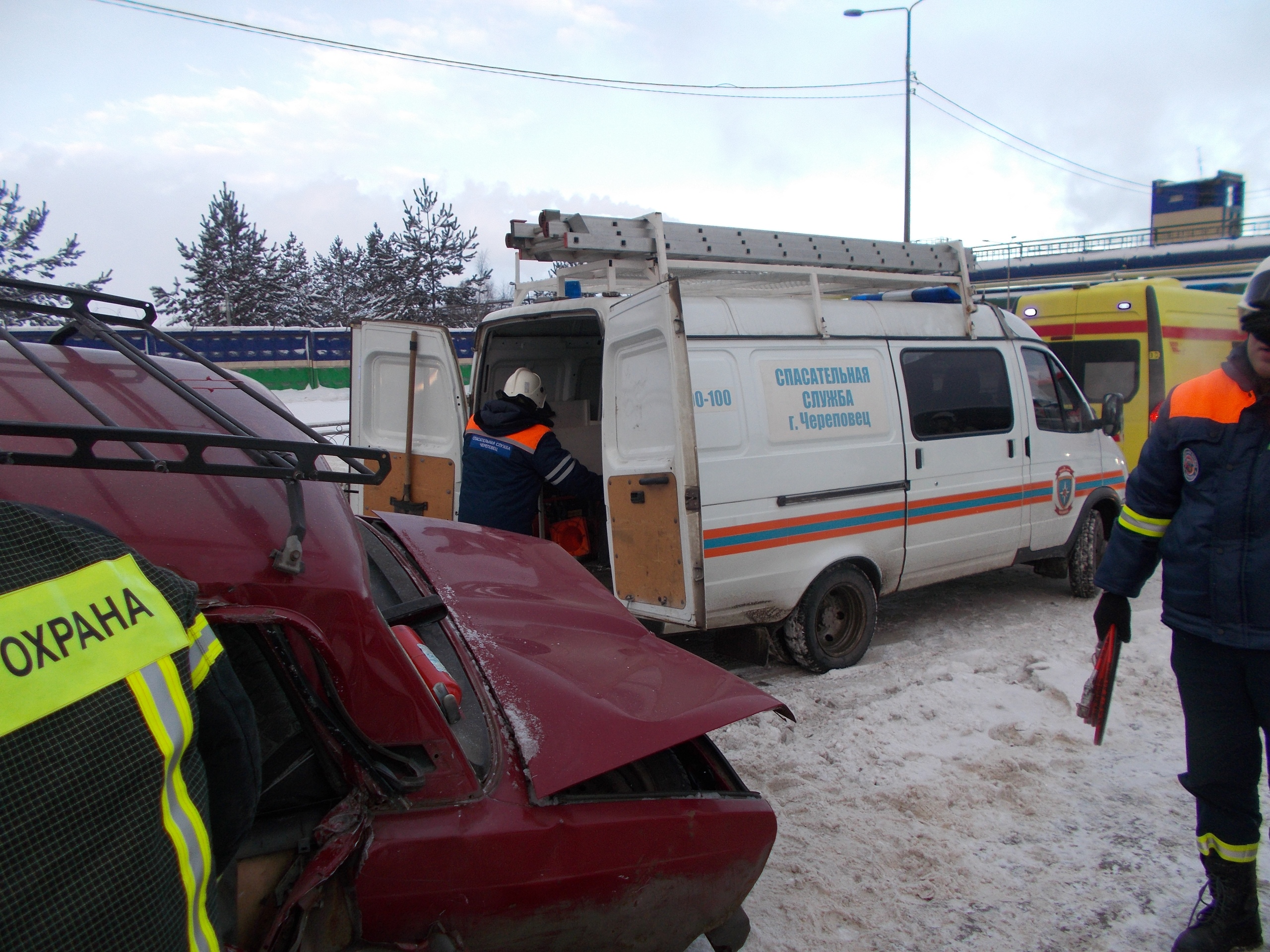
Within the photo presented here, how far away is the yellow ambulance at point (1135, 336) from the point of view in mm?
9156

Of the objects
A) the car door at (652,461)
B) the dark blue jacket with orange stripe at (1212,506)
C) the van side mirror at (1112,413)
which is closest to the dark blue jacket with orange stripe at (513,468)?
the car door at (652,461)

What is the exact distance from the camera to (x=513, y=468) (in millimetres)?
4809

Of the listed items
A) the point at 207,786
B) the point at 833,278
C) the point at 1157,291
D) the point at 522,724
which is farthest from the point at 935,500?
the point at 1157,291

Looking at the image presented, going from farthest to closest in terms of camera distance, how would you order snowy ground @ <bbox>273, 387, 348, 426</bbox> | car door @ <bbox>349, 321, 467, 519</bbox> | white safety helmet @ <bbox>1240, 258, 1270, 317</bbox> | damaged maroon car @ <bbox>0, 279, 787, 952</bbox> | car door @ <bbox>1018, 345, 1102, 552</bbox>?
snowy ground @ <bbox>273, 387, 348, 426</bbox> → car door @ <bbox>1018, 345, 1102, 552</bbox> → car door @ <bbox>349, 321, 467, 519</bbox> → white safety helmet @ <bbox>1240, 258, 1270, 317</bbox> → damaged maroon car @ <bbox>0, 279, 787, 952</bbox>

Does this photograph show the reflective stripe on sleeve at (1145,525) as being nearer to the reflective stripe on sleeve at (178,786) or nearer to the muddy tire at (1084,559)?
the reflective stripe on sleeve at (178,786)

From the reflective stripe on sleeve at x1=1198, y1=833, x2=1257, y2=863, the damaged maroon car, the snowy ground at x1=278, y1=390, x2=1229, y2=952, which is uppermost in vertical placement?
the damaged maroon car

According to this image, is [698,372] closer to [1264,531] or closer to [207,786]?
[1264,531]

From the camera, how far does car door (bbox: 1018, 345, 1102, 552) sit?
593 centimetres

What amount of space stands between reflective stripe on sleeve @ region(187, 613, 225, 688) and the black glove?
2622mm

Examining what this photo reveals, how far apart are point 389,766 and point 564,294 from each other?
368 cm

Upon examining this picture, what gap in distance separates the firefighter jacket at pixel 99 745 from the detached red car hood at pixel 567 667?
82 centimetres

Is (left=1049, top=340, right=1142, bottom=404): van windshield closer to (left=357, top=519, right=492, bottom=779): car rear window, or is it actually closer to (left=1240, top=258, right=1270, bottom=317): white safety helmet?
(left=1240, top=258, right=1270, bottom=317): white safety helmet

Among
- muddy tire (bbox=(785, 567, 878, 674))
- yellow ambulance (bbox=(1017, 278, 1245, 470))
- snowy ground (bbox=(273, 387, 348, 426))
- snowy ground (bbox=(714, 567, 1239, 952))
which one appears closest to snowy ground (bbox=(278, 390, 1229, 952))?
snowy ground (bbox=(714, 567, 1239, 952))

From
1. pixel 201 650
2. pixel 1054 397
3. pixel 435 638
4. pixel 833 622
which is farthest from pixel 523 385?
pixel 1054 397
